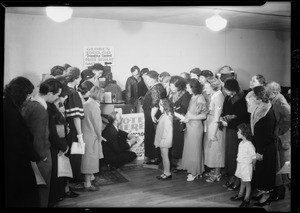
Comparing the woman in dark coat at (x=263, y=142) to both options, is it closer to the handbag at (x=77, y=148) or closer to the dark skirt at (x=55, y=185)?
the handbag at (x=77, y=148)

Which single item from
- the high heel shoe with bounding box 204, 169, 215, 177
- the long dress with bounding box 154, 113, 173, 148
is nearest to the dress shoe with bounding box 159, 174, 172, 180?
the long dress with bounding box 154, 113, 173, 148

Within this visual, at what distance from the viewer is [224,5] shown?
277 cm

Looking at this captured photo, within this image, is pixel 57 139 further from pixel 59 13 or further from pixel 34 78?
pixel 59 13

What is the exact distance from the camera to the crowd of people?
8.76 feet

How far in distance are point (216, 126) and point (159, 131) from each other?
0.63m

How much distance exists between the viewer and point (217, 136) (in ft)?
9.91

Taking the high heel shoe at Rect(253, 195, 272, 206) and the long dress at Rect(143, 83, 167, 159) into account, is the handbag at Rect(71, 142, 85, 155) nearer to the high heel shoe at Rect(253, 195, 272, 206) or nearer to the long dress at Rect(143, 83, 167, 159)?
the long dress at Rect(143, 83, 167, 159)

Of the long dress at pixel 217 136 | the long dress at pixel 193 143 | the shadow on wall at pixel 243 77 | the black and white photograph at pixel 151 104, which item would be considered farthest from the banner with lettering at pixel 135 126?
the shadow on wall at pixel 243 77

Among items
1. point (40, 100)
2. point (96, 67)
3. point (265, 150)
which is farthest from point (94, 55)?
point (265, 150)

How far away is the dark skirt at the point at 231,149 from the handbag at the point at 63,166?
169cm
